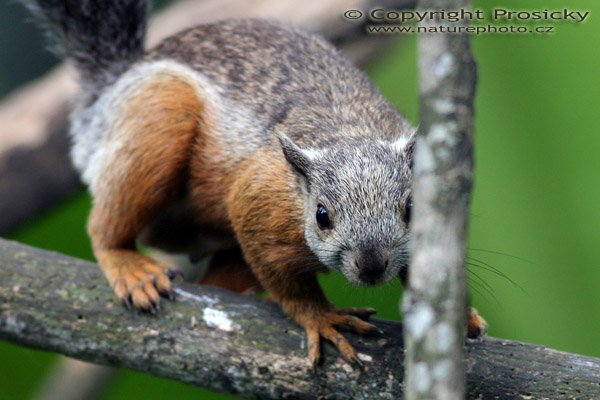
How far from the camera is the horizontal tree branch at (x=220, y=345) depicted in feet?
13.1

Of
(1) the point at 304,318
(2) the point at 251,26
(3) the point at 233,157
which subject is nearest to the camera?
(1) the point at 304,318

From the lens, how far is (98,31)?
6129 mm

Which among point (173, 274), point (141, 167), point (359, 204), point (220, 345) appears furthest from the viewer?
point (141, 167)

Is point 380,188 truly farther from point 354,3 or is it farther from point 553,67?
point 354,3

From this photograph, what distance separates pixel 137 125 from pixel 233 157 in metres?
0.59

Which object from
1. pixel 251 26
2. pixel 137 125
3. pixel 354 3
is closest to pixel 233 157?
pixel 137 125

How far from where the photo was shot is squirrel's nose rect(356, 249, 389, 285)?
388 centimetres

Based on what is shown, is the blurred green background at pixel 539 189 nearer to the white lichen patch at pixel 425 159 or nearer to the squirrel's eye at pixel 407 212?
the squirrel's eye at pixel 407 212

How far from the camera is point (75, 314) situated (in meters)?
4.57

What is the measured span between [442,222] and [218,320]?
2.14 meters

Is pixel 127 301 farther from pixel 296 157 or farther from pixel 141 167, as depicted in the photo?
pixel 296 157

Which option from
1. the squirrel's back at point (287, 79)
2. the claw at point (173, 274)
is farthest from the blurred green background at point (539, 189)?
the claw at point (173, 274)

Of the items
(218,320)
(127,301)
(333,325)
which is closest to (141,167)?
(127,301)

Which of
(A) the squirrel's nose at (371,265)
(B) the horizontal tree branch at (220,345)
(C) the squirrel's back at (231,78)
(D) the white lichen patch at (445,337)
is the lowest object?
(B) the horizontal tree branch at (220,345)
